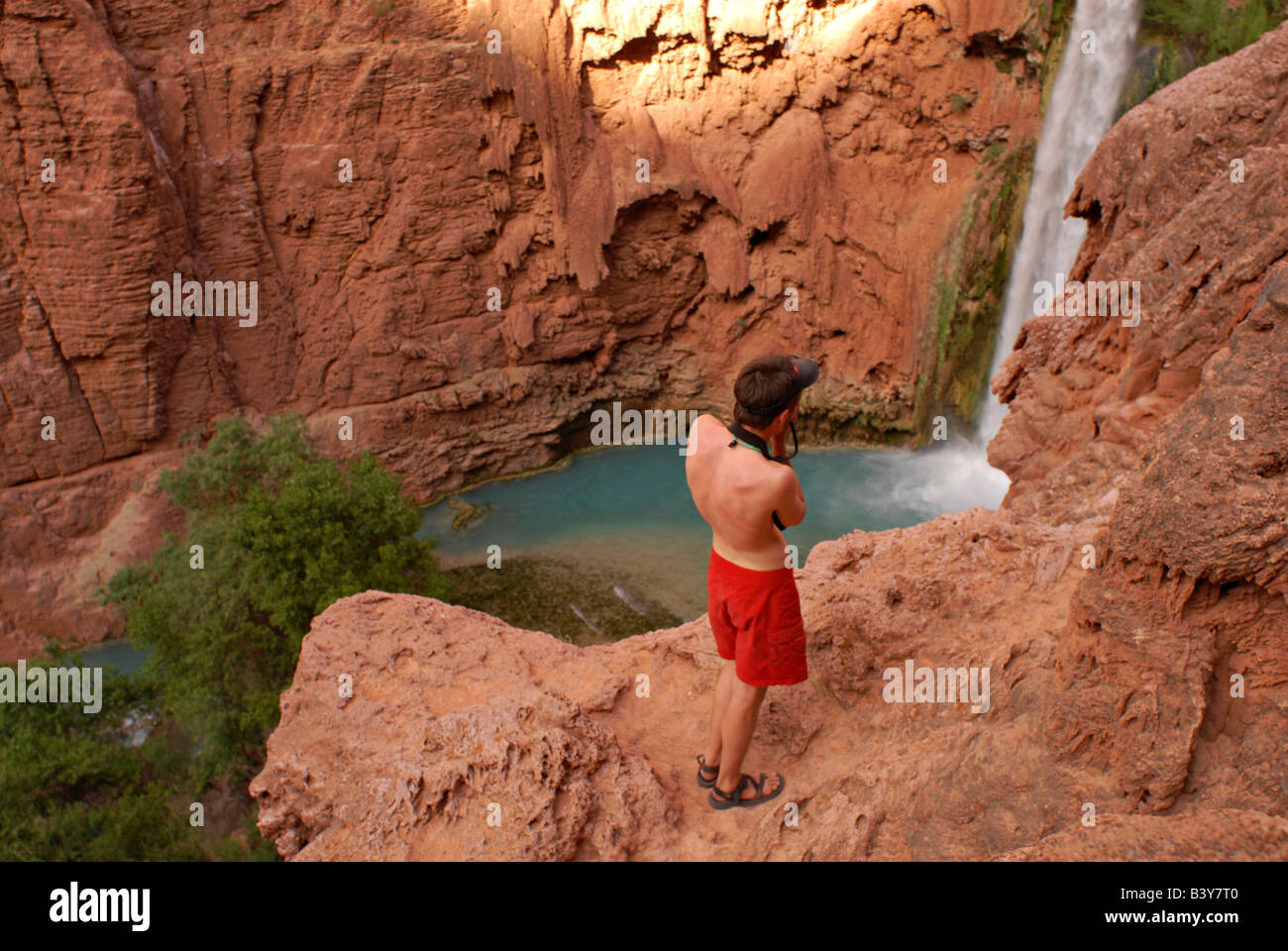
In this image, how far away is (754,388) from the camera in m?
3.42

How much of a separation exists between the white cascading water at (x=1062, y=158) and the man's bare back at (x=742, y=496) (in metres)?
11.5

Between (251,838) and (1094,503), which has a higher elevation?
(1094,503)

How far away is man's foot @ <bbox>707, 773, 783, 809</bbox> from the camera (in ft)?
12.2

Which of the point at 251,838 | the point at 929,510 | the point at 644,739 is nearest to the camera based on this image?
the point at 644,739

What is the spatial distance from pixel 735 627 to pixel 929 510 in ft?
37.8

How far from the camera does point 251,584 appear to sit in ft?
35.5

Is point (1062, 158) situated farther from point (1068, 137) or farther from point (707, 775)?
point (707, 775)

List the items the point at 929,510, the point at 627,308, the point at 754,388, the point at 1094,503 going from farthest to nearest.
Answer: the point at 627,308 → the point at 929,510 → the point at 1094,503 → the point at 754,388

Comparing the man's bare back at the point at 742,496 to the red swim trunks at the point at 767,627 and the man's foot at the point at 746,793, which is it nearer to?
the red swim trunks at the point at 767,627

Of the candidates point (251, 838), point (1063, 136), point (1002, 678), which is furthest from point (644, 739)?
point (1063, 136)

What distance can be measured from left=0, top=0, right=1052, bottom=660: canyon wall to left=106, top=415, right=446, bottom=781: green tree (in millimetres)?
3507

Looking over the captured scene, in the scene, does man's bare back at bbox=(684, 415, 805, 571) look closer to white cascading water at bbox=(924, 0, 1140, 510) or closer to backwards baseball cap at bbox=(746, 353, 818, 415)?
backwards baseball cap at bbox=(746, 353, 818, 415)

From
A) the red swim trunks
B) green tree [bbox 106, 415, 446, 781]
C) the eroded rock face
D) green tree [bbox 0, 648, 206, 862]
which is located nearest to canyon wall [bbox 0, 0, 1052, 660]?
green tree [bbox 106, 415, 446, 781]

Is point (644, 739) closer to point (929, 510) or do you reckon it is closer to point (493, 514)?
point (929, 510)
